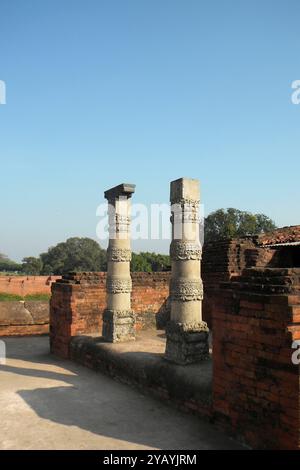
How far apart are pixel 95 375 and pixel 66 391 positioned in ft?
3.47

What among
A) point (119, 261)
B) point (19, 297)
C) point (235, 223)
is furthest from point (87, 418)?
point (235, 223)

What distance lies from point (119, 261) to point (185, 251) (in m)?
2.26

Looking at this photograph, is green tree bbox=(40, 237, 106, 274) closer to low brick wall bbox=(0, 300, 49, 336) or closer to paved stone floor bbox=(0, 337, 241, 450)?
low brick wall bbox=(0, 300, 49, 336)

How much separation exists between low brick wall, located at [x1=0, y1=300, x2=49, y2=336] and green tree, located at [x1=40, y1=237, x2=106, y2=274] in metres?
42.6

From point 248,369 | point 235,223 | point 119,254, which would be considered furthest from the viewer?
point 235,223

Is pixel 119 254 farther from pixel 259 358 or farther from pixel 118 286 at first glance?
pixel 259 358

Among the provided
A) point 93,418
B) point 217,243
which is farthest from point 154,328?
point 93,418

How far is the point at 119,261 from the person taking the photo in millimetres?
7758

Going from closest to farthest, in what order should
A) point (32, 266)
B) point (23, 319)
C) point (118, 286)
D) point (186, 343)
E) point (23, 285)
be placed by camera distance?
point (186, 343)
point (118, 286)
point (23, 319)
point (23, 285)
point (32, 266)

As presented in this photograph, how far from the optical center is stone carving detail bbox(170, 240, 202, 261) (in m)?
5.78

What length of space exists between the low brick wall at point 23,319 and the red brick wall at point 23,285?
17.9m

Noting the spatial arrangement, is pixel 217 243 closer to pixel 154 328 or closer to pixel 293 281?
pixel 154 328

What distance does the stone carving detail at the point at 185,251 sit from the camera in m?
5.78

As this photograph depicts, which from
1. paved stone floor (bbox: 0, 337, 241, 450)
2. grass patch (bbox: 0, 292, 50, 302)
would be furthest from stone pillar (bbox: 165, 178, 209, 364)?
grass patch (bbox: 0, 292, 50, 302)
